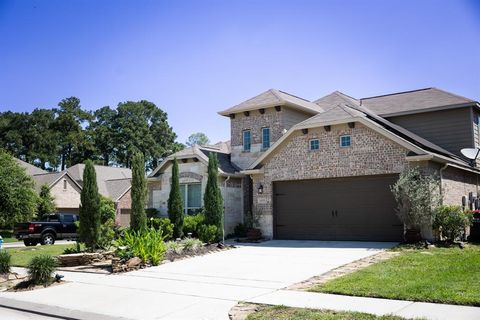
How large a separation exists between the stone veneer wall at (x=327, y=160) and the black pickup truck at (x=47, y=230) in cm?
1162

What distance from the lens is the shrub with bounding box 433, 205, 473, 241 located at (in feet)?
52.0

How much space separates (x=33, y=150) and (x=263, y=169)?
5520 cm

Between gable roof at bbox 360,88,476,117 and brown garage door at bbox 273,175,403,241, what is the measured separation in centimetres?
650

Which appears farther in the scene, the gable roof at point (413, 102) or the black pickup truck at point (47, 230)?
the black pickup truck at point (47, 230)

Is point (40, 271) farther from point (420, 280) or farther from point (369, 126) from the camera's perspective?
point (369, 126)

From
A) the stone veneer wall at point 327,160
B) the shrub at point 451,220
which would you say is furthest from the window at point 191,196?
the shrub at point 451,220

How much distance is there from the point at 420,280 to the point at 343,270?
2477 millimetres

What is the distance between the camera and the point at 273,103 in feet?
75.6

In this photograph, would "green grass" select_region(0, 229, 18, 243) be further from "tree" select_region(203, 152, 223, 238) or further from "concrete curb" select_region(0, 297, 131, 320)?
"concrete curb" select_region(0, 297, 131, 320)

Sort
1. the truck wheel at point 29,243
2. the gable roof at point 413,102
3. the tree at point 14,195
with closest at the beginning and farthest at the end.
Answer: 1. the gable roof at point 413,102
2. the truck wheel at point 29,243
3. the tree at point 14,195

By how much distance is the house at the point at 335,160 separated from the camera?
709 inches

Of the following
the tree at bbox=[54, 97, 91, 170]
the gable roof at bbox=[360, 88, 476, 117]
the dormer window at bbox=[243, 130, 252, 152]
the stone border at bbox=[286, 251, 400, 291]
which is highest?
the tree at bbox=[54, 97, 91, 170]

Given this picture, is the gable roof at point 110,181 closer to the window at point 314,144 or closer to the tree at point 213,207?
the tree at point 213,207

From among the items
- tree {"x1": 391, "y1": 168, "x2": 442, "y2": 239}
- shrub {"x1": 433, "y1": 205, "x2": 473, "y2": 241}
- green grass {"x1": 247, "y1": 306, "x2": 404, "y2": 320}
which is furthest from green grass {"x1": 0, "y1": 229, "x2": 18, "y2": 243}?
green grass {"x1": 247, "y1": 306, "x2": 404, "y2": 320}
